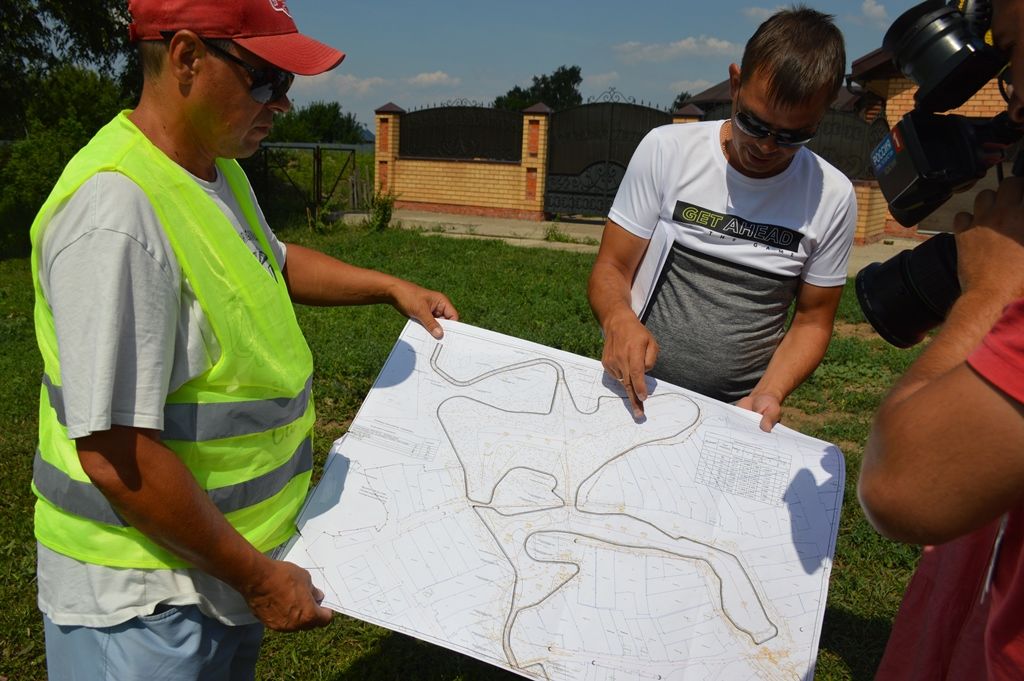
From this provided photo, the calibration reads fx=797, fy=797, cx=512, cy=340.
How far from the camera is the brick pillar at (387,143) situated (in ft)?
54.5

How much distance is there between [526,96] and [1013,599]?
67106 millimetres

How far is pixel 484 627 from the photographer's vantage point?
1.62m

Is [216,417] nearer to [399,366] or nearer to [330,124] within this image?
[399,366]

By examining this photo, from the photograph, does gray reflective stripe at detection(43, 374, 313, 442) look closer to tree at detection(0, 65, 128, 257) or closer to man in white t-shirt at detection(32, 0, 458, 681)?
man in white t-shirt at detection(32, 0, 458, 681)

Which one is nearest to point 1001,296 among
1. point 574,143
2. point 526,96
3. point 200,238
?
point 200,238

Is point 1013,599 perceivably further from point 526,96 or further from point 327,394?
point 526,96

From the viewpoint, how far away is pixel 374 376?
5051mm

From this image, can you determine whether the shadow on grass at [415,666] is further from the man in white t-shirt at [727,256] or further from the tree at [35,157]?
the tree at [35,157]

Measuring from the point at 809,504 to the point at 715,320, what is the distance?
0.65 meters

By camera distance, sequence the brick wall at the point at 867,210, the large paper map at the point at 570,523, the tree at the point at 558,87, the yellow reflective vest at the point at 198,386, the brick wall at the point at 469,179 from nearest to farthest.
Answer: the yellow reflective vest at the point at 198,386 < the large paper map at the point at 570,523 < the brick wall at the point at 867,210 < the brick wall at the point at 469,179 < the tree at the point at 558,87

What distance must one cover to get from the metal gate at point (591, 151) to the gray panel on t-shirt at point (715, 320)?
42.7ft

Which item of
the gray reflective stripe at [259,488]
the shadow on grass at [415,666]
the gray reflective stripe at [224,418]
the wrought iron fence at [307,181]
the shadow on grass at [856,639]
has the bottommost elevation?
the shadow on grass at [415,666]

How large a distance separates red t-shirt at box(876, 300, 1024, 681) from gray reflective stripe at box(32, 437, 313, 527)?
120 cm

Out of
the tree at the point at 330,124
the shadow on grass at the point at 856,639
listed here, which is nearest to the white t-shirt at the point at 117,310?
the shadow on grass at the point at 856,639
